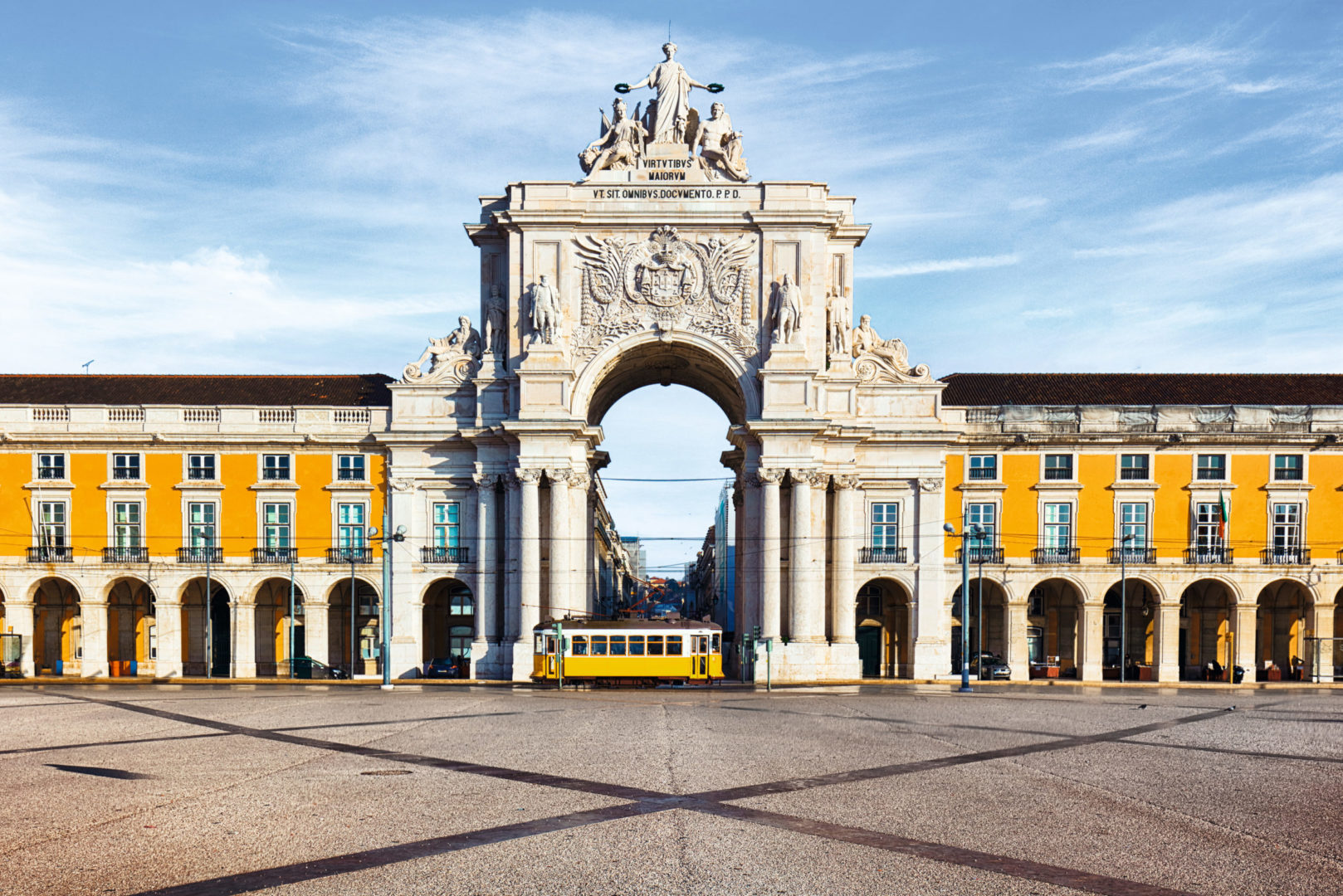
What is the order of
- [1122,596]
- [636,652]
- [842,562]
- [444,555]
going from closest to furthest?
1. [636,652]
2. [1122,596]
3. [842,562]
4. [444,555]

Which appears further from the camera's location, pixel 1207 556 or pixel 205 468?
pixel 205 468

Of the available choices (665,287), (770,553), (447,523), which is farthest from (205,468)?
(770,553)

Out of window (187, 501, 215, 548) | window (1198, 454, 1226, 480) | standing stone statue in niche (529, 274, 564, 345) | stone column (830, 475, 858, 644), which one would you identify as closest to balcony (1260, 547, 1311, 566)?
window (1198, 454, 1226, 480)

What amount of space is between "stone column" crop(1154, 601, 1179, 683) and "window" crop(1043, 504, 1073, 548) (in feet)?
19.7

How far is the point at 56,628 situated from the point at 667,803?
200 feet

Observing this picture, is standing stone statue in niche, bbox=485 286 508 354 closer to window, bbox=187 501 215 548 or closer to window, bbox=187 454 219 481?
window, bbox=187 454 219 481

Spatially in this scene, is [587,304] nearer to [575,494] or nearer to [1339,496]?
[575,494]

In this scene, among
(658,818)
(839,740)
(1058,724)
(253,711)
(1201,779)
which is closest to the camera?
(658,818)

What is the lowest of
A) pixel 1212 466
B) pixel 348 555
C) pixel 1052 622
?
pixel 1052 622

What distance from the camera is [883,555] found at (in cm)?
7044

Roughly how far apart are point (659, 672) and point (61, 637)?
35.5m

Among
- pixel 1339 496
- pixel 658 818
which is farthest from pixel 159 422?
pixel 1339 496

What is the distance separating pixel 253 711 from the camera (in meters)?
42.5

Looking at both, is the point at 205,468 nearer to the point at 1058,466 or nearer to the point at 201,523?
the point at 201,523
